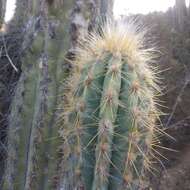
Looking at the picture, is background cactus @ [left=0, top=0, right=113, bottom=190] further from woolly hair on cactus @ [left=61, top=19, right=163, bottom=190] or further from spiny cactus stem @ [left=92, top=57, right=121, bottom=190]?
spiny cactus stem @ [left=92, top=57, right=121, bottom=190]

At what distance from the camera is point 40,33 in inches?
114

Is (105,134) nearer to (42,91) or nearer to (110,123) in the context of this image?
(110,123)

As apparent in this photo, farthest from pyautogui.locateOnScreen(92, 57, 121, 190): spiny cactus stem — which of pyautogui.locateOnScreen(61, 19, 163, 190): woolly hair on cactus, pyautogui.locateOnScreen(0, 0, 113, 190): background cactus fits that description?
pyautogui.locateOnScreen(0, 0, 113, 190): background cactus

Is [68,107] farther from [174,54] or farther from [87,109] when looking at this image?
[174,54]

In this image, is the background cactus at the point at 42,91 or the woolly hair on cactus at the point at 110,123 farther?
the background cactus at the point at 42,91

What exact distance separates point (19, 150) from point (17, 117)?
0.21 m

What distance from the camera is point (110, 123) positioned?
2.05 meters

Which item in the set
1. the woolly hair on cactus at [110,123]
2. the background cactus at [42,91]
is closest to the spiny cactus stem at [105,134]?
the woolly hair on cactus at [110,123]

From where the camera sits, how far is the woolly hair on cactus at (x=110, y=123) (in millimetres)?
2072

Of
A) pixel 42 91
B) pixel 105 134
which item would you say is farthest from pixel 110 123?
pixel 42 91

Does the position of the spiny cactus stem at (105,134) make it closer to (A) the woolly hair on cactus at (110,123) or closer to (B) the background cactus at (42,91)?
(A) the woolly hair on cactus at (110,123)

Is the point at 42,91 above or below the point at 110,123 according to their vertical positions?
above

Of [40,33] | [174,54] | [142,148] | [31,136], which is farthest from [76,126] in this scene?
[174,54]

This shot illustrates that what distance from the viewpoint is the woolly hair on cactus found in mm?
2072
